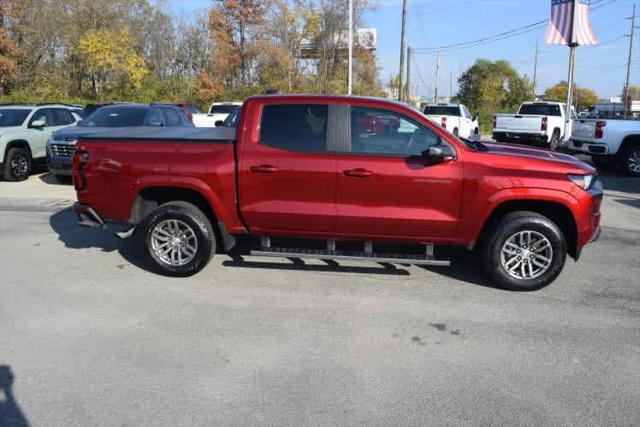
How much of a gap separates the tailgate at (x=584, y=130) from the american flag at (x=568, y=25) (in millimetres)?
7337

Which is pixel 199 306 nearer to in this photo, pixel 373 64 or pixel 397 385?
pixel 397 385

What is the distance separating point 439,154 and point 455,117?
731 inches

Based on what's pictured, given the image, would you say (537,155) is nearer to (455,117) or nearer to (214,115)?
(455,117)

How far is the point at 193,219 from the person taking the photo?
584 centimetres

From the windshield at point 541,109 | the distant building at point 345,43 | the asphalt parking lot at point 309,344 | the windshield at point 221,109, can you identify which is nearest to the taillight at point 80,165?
the asphalt parking lot at point 309,344

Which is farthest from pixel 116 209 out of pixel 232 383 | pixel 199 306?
pixel 232 383

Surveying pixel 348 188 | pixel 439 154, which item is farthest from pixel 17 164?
pixel 439 154

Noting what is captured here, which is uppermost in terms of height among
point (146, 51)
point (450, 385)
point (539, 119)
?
point (146, 51)

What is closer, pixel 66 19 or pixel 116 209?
pixel 116 209

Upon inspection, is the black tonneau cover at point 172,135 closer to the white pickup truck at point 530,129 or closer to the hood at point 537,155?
the hood at point 537,155

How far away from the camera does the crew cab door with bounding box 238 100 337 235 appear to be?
566 centimetres

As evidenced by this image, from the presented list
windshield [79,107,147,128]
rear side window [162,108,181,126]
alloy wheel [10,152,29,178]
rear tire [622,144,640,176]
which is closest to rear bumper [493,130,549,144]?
rear tire [622,144,640,176]

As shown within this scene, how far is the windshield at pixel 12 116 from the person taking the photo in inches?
511

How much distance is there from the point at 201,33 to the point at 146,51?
4.80 metres
